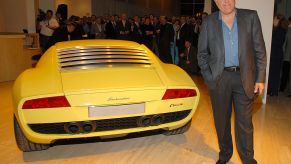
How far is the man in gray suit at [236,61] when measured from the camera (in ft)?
8.95

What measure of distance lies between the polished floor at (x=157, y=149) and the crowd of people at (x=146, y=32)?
345 centimetres

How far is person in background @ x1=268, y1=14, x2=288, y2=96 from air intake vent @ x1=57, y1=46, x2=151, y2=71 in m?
3.69

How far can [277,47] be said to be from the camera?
6551 millimetres

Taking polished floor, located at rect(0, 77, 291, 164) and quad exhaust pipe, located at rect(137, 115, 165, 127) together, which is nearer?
quad exhaust pipe, located at rect(137, 115, 165, 127)

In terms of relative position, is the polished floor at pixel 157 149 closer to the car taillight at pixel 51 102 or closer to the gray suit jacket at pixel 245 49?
the car taillight at pixel 51 102

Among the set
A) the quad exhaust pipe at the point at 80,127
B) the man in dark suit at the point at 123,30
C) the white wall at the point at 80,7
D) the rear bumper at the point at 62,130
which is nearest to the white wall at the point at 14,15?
the man in dark suit at the point at 123,30

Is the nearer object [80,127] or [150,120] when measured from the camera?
[80,127]

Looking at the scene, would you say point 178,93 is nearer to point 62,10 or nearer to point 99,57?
point 99,57

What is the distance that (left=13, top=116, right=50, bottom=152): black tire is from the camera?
334cm

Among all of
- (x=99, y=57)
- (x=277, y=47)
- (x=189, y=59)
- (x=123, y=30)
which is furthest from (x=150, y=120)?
(x=123, y=30)

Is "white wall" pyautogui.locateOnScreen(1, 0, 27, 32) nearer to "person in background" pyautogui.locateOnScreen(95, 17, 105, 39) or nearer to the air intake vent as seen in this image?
"person in background" pyautogui.locateOnScreen(95, 17, 105, 39)

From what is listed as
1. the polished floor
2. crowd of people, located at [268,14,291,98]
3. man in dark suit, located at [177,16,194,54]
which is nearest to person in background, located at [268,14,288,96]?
crowd of people, located at [268,14,291,98]

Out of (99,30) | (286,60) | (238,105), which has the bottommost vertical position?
(286,60)

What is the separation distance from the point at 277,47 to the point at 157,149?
13.5ft
